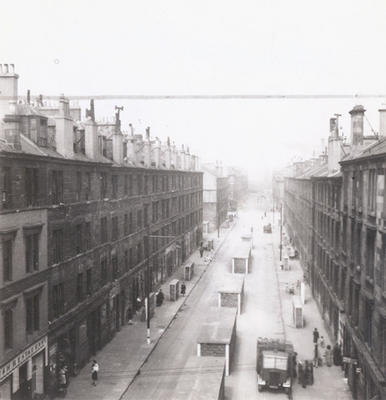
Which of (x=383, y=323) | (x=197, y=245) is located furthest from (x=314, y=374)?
(x=197, y=245)

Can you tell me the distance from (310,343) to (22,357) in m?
21.1

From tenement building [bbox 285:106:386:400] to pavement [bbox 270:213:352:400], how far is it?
0.84 meters

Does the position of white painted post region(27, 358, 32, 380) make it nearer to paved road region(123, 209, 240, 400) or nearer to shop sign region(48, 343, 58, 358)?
shop sign region(48, 343, 58, 358)

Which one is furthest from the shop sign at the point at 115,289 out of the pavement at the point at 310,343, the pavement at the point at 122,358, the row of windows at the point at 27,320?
the pavement at the point at 310,343

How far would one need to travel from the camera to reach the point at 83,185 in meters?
32.5

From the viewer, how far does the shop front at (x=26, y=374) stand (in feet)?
75.9

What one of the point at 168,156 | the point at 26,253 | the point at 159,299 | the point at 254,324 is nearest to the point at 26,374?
the point at 26,253

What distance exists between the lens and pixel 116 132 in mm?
40000

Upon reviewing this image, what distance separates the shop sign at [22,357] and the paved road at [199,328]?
5.46 meters

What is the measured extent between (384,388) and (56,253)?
1826 cm

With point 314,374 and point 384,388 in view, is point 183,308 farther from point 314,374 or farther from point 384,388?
point 384,388

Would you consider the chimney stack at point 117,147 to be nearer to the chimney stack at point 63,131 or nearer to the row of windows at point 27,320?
the chimney stack at point 63,131

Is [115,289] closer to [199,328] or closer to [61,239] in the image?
[199,328]

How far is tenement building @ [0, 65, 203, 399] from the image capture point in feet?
78.6
